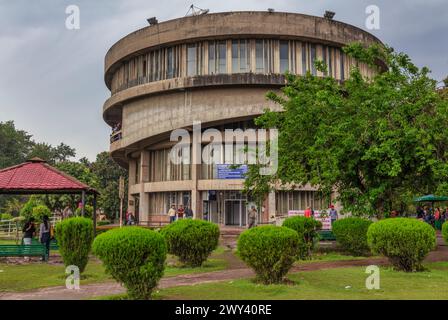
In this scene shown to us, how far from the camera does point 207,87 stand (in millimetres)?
34656

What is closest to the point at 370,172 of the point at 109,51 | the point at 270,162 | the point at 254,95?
the point at 270,162

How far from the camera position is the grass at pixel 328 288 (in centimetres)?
940

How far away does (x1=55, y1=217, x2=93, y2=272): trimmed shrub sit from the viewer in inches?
503

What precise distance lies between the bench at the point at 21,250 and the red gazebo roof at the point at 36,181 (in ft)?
8.08

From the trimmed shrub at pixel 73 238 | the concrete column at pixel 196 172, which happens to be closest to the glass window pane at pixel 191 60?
the concrete column at pixel 196 172

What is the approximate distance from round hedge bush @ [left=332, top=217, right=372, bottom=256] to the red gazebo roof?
10.1 m

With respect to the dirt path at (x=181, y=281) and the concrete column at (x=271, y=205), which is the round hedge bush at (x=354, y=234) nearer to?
the dirt path at (x=181, y=281)

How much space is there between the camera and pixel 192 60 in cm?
3569

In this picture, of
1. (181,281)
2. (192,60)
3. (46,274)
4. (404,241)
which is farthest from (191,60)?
(404,241)

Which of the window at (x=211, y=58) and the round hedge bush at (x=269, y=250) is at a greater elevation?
the window at (x=211, y=58)

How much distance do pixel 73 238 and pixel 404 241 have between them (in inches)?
345

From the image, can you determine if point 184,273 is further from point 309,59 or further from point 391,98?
point 309,59

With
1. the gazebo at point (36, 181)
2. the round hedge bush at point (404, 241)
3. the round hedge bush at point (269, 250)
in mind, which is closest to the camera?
the round hedge bush at point (269, 250)

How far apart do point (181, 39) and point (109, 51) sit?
9510 millimetres
